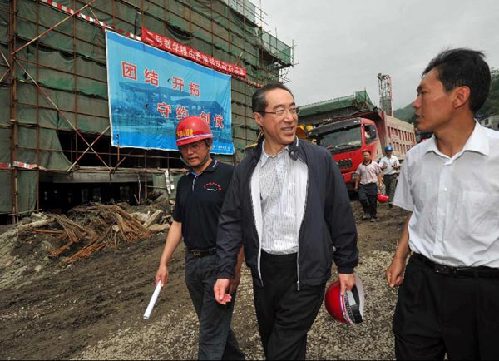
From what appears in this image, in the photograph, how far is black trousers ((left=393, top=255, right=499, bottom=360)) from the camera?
180 centimetres

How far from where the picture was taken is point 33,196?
1045cm

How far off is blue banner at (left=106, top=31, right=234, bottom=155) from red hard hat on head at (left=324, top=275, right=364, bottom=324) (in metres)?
→ 11.6

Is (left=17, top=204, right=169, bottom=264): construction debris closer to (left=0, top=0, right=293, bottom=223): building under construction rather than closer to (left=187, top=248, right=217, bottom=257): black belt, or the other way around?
(left=0, top=0, right=293, bottom=223): building under construction

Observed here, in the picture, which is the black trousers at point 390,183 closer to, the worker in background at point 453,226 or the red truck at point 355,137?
the red truck at point 355,137

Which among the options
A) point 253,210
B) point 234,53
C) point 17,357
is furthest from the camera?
point 234,53

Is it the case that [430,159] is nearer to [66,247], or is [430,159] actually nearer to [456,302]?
[456,302]

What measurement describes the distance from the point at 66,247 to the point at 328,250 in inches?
292

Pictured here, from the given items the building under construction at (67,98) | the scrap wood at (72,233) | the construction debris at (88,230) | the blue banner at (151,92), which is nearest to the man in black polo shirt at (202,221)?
the construction debris at (88,230)

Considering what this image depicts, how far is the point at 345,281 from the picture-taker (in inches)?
83.5

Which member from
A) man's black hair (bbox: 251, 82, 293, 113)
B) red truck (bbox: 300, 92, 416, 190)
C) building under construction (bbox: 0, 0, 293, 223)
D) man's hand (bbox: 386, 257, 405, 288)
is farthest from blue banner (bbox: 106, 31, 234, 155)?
man's hand (bbox: 386, 257, 405, 288)

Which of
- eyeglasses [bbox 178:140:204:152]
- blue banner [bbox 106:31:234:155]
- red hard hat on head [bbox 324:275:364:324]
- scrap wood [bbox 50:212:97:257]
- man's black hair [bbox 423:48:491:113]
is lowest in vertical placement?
scrap wood [bbox 50:212:97:257]

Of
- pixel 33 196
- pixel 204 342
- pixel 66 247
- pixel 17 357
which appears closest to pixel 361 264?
pixel 204 342

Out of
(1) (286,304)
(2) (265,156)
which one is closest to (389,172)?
(2) (265,156)

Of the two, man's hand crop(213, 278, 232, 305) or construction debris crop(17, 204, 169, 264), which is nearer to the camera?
man's hand crop(213, 278, 232, 305)
